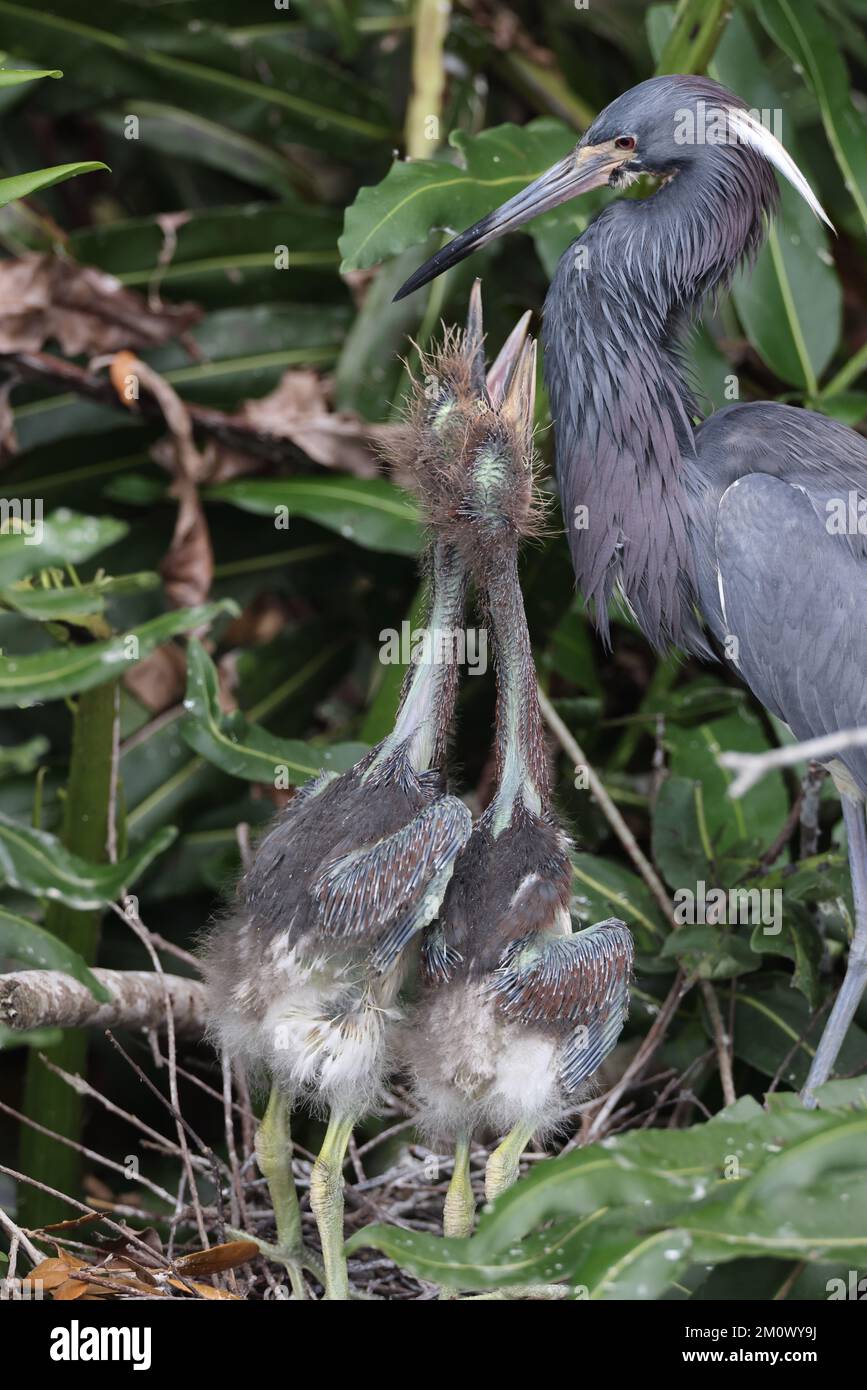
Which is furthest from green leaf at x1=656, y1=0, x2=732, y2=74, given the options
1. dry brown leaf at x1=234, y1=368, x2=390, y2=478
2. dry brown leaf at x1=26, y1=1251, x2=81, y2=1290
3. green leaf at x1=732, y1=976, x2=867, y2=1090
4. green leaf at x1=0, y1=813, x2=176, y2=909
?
dry brown leaf at x1=26, y1=1251, x2=81, y2=1290

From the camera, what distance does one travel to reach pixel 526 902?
217 cm

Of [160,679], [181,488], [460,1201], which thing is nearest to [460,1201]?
[460,1201]

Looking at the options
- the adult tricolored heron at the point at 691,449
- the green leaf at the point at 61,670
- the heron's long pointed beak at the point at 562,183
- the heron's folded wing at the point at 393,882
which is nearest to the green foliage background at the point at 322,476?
the green leaf at the point at 61,670

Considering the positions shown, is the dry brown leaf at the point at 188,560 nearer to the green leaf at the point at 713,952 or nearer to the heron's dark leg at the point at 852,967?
the green leaf at the point at 713,952

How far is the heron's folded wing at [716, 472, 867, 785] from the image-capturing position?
8.25 feet

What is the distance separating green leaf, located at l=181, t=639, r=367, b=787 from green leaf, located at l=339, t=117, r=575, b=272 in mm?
762

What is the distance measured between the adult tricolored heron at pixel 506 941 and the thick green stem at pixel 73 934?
852 millimetres

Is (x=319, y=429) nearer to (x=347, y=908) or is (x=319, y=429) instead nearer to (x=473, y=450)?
(x=473, y=450)

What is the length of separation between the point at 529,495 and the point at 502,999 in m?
0.73

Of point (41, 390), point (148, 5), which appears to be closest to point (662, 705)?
point (41, 390)

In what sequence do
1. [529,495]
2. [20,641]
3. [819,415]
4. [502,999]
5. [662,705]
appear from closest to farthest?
1. [502,999]
2. [529,495]
3. [819,415]
4. [662,705]
5. [20,641]

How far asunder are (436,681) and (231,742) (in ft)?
1.96

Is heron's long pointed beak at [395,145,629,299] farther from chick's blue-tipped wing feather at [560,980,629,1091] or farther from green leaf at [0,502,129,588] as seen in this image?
chick's blue-tipped wing feather at [560,980,629,1091]

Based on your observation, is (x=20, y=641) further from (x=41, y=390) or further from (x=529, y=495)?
(x=529, y=495)
